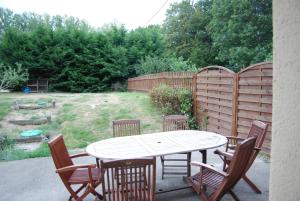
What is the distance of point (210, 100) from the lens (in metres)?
6.70

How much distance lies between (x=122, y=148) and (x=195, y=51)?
20.8 meters

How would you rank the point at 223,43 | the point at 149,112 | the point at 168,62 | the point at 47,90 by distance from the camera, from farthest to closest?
the point at 223,43 → the point at 47,90 → the point at 168,62 → the point at 149,112

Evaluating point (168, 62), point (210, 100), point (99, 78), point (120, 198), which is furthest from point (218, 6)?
point (120, 198)

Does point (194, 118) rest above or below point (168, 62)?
below

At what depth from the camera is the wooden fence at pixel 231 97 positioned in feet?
15.4

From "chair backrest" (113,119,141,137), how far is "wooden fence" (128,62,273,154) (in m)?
2.34

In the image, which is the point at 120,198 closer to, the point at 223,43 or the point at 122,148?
the point at 122,148

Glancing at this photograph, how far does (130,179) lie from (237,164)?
115cm

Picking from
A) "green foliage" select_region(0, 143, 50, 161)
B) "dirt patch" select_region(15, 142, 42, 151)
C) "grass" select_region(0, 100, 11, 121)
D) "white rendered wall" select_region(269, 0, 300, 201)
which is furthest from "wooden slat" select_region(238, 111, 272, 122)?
"grass" select_region(0, 100, 11, 121)

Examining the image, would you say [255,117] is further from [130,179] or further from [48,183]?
[48,183]

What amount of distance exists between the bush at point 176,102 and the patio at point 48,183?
2541 mm

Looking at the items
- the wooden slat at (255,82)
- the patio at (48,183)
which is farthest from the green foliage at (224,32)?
the patio at (48,183)

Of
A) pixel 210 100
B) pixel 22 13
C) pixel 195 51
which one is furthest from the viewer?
pixel 22 13

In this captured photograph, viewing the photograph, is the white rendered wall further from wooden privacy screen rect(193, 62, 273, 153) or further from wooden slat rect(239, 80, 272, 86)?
wooden slat rect(239, 80, 272, 86)
